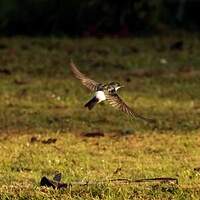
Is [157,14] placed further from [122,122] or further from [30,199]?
[30,199]

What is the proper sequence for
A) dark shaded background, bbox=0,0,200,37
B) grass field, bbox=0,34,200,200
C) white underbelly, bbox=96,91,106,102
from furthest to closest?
dark shaded background, bbox=0,0,200,37
grass field, bbox=0,34,200,200
white underbelly, bbox=96,91,106,102

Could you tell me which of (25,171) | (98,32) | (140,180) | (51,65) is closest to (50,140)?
(25,171)

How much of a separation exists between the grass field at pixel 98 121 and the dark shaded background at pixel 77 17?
1.17 meters

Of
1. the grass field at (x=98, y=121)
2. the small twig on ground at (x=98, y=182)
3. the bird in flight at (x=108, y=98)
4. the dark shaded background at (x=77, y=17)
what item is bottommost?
the dark shaded background at (x=77, y=17)

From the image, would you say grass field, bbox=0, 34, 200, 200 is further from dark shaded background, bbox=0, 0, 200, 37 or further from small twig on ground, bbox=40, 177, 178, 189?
dark shaded background, bbox=0, 0, 200, 37

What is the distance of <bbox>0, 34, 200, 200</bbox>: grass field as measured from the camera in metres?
6.09

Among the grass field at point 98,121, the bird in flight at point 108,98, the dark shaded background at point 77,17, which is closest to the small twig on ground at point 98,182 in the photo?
the grass field at point 98,121

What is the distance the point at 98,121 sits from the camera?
8.79m

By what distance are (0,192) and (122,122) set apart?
10.9 feet

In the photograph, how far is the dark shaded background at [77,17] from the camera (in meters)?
15.9

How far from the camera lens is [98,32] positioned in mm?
15898

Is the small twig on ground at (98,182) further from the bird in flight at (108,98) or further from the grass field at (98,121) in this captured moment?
the bird in flight at (108,98)

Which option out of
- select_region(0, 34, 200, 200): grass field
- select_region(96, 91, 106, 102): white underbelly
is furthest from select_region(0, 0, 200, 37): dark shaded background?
select_region(96, 91, 106, 102): white underbelly

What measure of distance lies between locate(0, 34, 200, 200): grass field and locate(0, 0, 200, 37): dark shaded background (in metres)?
1.17
